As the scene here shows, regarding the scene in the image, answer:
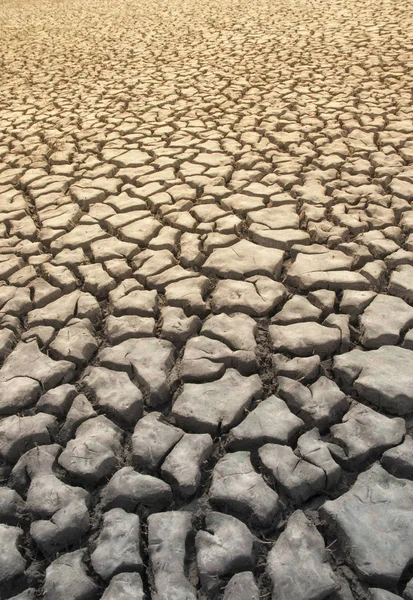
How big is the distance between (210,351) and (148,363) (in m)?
0.19

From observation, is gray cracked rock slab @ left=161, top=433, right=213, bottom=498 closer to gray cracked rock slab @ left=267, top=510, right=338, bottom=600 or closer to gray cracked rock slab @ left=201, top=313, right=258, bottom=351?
gray cracked rock slab @ left=267, top=510, right=338, bottom=600

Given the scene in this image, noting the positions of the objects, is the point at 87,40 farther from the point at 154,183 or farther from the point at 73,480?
the point at 73,480

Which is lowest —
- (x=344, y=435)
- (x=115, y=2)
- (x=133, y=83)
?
(x=344, y=435)

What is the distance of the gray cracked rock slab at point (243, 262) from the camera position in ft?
6.63

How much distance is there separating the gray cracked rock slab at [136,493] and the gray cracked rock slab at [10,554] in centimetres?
19

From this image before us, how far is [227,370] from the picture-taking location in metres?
1.60

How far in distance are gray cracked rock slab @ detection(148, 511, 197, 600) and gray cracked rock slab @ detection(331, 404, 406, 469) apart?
0.40m

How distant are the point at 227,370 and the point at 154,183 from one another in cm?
145

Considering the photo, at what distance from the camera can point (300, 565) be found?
109 centimetres

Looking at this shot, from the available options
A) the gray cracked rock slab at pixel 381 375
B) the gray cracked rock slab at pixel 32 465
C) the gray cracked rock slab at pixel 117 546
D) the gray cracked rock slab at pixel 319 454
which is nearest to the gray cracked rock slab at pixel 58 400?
the gray cracked rock slab at pixel 32 465

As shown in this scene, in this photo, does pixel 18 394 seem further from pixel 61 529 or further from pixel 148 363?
pixel 61 529

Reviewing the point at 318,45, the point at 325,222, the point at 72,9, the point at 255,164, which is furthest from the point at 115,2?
the point at 325,222

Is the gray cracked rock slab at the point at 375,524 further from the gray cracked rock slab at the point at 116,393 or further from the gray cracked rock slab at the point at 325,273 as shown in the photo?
the gray cracked rock slab at the point at 325,273

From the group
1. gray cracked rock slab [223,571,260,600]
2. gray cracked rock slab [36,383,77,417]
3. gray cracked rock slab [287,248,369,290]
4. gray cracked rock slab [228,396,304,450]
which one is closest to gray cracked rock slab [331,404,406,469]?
gray cracked rock slab [228,396,304,450]
